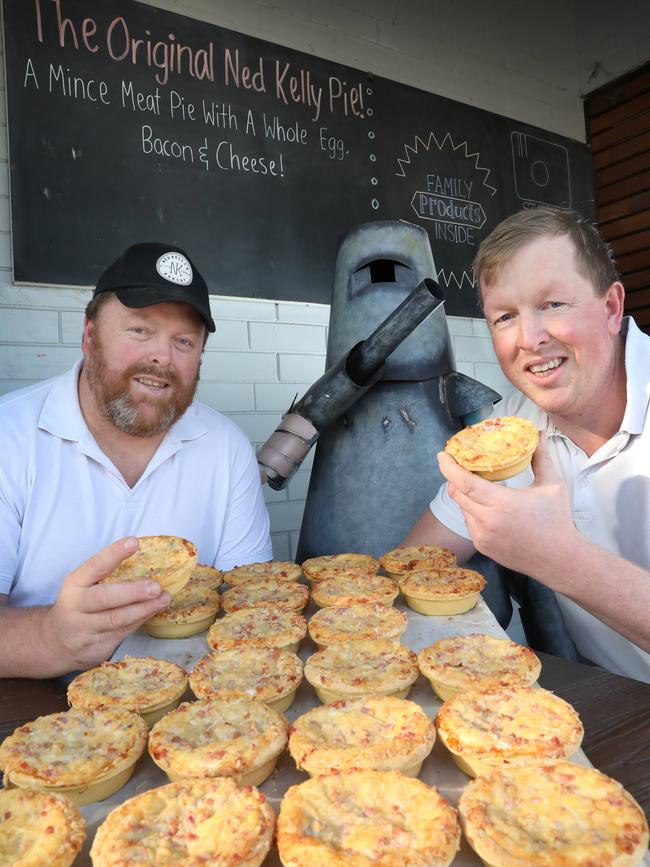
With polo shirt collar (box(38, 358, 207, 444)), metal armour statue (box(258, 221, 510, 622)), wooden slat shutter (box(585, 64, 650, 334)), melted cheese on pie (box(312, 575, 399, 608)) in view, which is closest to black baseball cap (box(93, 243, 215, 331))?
polo shirt collar (box(38, 358, 207, 444))

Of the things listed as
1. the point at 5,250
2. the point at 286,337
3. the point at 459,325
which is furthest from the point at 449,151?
the point at 5,250

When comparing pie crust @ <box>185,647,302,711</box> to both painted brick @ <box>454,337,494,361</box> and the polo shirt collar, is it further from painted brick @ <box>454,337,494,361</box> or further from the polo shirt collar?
painted brick @ <box>454,337,494,361</box>

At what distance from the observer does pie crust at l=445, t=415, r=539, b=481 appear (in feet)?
5.08

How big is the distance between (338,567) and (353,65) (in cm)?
347

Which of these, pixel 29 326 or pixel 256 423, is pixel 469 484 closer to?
pixel 256 423

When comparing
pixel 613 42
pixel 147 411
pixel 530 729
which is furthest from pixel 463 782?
pixel 613 42

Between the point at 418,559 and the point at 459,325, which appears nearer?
the point at 418,559

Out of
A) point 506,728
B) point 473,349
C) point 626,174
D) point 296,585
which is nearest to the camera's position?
point 506,728

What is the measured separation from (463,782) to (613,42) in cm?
573

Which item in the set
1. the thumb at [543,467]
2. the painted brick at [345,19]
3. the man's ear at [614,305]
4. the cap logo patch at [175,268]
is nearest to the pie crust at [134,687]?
the thumb at [543,467]

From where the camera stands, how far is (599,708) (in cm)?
119

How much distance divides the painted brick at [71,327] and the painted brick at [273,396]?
103 cm

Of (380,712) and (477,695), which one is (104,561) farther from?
(477,695)

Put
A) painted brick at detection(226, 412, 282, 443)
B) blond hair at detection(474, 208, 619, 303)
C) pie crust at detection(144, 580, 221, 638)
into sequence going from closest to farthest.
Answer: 1. pie crust at detection(144, 580, 221, 638)
2. blond hair at detection(474, 208, 619, 303)
3. painted brick at detection(226, 412, 282, 443)
